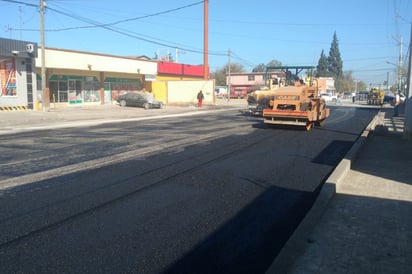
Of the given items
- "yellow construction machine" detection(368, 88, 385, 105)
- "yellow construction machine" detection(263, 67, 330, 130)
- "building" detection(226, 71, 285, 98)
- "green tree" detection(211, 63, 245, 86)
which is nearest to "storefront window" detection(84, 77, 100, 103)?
"yellow construction machine" detection(263, 67, 330, 130)

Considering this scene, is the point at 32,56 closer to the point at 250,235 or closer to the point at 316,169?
the point at 316,169

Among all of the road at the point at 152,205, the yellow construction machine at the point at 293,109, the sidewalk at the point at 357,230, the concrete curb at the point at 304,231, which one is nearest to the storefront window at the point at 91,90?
the yellow construction machine at the point at 293,109

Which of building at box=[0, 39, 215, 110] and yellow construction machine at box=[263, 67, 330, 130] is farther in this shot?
building at box=[0, 39, 215, 110]

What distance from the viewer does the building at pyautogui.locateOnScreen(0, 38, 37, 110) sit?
28.1 meters

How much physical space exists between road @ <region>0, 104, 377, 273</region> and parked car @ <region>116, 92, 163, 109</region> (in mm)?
25393

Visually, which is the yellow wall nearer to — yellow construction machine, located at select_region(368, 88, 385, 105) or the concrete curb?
yellow construction machine, located at select_region(368, 88, 385, 105)

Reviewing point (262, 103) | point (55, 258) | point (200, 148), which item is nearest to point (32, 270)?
point (55, 258)

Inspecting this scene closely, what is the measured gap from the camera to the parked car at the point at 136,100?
3734 centimetres

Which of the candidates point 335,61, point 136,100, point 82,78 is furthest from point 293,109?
point 335,61

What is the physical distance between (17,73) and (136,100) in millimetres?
11494

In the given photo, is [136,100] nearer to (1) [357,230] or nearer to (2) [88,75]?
(2) [88,75]

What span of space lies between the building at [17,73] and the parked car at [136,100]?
973cm

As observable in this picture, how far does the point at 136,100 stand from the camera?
37.7m

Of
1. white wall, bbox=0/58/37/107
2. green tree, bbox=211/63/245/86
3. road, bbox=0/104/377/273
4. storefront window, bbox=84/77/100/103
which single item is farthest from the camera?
green tree, bbox=211/63/245/86
